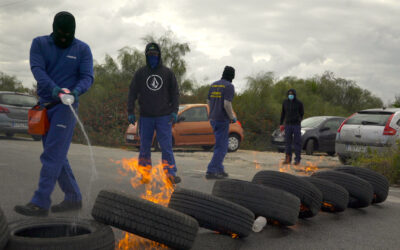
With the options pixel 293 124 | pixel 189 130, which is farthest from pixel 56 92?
pixel 189 130

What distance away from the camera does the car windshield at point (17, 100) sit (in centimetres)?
1527

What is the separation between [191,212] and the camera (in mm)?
3785

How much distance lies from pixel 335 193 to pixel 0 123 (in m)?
13.0

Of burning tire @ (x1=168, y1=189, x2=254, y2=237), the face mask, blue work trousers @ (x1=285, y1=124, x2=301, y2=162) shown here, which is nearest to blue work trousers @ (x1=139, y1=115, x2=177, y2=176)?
the face mask

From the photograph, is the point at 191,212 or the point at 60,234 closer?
the point at 60,234

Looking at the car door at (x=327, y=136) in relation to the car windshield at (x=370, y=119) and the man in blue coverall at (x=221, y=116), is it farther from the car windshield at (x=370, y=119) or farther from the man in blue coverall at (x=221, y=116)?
the man in blue coverall at (x=221, y=116)

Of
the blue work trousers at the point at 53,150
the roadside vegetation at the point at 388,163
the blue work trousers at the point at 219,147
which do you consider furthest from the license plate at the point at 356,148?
A: the blue work trousers at the point at 53,150

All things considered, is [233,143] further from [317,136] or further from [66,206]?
[66,206]

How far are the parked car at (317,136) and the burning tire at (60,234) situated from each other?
1284cm

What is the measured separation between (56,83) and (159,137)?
2465 millimetres

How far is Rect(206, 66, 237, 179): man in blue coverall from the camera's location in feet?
25.7

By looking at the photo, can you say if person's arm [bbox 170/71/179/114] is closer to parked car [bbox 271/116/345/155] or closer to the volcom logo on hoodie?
the volcom logo on hoodie

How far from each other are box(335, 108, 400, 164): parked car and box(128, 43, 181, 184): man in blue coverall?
4993mm

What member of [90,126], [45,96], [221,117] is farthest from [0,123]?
[45,96]
